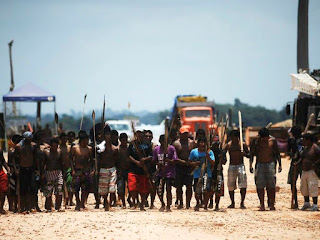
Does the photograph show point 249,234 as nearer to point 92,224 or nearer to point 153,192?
point 92,224

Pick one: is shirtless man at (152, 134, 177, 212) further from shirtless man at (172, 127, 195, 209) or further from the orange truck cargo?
the orange truck cargo

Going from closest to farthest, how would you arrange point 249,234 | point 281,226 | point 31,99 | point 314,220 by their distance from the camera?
1. point 249,234
2. point 281,226
3. point 314,220
4. point 31,99

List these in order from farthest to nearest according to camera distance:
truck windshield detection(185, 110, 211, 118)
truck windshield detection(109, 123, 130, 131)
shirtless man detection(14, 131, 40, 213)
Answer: truck windshield detection(185, 110, 211, 118) < truck windshield detection(109, 123, 130, 131) < shirtless man detection(14, 131, 40, 213)

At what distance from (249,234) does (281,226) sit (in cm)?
103

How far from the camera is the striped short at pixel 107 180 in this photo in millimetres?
14289

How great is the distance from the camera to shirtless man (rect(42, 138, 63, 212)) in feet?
46.4

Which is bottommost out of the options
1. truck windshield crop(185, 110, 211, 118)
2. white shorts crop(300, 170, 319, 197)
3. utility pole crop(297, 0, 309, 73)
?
white shorts crop(300, 170, 319, 197)

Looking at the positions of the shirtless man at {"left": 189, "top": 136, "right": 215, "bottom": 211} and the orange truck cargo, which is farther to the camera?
the orange truck cargo

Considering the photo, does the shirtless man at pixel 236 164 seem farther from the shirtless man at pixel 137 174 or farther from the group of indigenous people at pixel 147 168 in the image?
the shirtless man at pixel 137 174

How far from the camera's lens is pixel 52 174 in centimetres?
1425

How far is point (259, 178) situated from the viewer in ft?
48.0

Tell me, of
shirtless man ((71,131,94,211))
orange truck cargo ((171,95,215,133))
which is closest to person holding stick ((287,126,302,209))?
shirtless man ((71,131,94,211))

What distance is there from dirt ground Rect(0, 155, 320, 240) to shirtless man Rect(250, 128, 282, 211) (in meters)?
0.44

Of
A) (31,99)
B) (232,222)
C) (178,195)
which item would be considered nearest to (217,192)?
(178,195)
